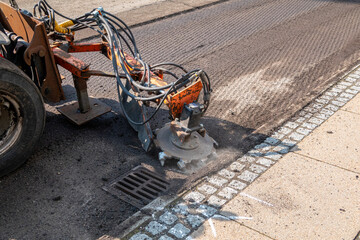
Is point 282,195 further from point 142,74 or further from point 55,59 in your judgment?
point 55,59

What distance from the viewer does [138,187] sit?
4266 mm

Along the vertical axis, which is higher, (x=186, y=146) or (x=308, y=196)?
(x=186, y=146)

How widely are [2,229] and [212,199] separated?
6.53 feet

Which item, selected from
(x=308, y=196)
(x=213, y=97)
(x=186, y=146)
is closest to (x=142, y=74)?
(x=186, y=146)

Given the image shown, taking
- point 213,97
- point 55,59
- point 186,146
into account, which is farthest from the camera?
point 213,97

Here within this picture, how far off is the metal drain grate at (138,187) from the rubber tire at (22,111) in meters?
0.94

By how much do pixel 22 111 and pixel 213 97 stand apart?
2.99 meters

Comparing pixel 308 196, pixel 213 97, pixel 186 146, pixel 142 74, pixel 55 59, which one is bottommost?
pixel 308 196

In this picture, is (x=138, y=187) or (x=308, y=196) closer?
(x=308, y=196)

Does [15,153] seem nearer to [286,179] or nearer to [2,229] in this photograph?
[2,229]

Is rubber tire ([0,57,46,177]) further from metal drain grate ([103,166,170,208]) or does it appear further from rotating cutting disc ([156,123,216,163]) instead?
rotating cutting disc ([156,123,216,163])

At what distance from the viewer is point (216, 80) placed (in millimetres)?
6762

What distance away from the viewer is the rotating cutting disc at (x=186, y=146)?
15.1 ft

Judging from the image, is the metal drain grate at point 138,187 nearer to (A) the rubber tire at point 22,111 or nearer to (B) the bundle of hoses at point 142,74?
(B) the bundle of hoses at point 142,74
